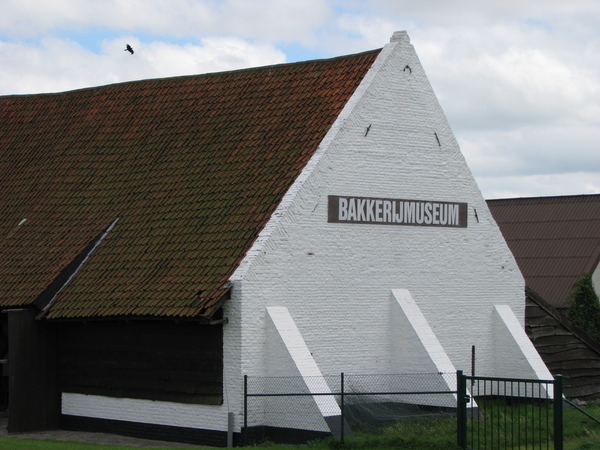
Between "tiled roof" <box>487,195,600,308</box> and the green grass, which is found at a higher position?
"tiled roof" <box>487,195,600,308</box>

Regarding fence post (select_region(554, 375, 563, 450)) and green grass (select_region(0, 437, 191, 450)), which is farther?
green grass (select_region(0, 437, 191, 450))

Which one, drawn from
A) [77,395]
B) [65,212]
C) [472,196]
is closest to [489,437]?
[472,196]

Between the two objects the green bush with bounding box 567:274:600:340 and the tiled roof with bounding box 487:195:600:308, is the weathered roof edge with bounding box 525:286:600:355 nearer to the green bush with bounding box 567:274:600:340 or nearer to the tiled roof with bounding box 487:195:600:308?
the green bush with bounding box 567:274:600:340

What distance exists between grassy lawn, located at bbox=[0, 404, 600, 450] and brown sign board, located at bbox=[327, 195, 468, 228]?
4.34 meters

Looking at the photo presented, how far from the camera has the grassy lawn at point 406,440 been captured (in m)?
16.4

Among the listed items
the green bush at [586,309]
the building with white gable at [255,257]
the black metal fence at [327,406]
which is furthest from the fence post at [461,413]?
the green bush at [586,309]

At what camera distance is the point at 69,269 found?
20828 millimetres

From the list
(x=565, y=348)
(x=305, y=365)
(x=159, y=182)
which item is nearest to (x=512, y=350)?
(x=565, y=348)

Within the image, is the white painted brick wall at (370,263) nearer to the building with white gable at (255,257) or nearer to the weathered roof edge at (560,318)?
the building with white gable at (255,257)

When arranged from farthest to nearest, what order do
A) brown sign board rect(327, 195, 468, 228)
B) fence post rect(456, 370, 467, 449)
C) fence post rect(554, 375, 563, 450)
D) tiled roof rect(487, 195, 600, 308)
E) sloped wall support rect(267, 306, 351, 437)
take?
tiled roof rect(487, 195, 600, 308)
brown sign board rect(327, 195, 468, 228)
sloped wall support rect(267, 306, 351, 437)
fence post rect(456, 370, 467, 449)
fence post rect(554, 375, 563, 450)

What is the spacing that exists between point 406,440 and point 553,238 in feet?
66.3

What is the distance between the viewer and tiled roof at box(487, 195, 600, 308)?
108 feet

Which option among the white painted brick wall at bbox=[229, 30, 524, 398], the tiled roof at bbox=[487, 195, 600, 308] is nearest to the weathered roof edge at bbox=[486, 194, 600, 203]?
the tiled roof at bbox=[487, 195, 600, 308]

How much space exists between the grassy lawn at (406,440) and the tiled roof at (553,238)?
14.5 metres
